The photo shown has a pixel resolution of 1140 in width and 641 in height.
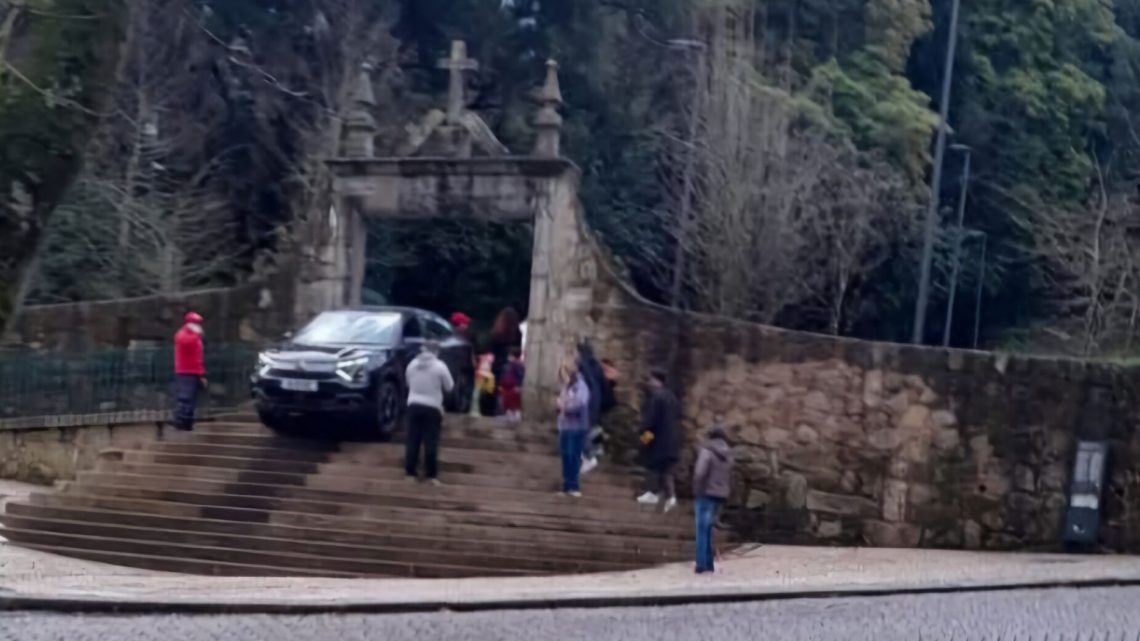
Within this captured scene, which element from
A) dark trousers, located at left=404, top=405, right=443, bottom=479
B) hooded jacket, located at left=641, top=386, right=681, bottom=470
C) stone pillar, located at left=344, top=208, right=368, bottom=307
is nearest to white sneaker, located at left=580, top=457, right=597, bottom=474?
hooded jacket, located at left=641, top=386, right=681, bottom=470

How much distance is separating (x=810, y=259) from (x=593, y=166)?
490 centimetres

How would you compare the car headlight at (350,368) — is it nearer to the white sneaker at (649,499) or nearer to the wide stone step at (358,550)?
the wide stone step at (358,550)

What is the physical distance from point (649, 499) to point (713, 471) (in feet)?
8.04

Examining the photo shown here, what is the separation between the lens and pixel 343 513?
54.8 feet

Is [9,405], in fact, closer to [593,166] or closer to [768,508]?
[768,508]

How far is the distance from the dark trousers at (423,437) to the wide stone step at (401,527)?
835mm

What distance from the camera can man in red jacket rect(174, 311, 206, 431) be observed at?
19.6m

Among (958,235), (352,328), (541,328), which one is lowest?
(352,328)

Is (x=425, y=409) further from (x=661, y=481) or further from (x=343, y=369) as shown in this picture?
(x=661, y=481)

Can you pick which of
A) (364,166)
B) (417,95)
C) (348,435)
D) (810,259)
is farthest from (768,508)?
(417,95)

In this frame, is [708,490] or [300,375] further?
[300,375]

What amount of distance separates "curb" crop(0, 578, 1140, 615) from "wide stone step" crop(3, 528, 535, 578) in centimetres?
291

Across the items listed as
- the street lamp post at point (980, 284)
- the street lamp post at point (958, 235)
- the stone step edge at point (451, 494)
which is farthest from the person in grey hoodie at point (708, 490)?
the street lamp post at point (980, 284)

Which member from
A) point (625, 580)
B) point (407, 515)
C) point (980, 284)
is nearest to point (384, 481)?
point (407, 515)
